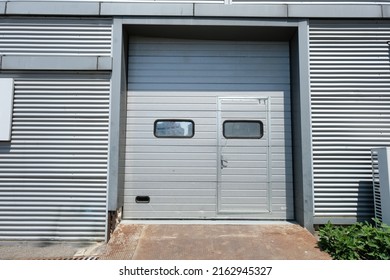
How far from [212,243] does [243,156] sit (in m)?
1.72

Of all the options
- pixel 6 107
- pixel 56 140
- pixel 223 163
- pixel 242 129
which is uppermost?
pixel 6 107

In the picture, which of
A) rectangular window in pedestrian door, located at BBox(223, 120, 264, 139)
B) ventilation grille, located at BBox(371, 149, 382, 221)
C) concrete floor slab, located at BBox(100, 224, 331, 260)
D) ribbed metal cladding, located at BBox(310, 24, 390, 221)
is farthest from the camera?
rectangular window in pedestrian door, located at BBox(223, 120, 264, 139)

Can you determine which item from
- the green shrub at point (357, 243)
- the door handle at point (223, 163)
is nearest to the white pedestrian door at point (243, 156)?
the door handle at point (223, 163)

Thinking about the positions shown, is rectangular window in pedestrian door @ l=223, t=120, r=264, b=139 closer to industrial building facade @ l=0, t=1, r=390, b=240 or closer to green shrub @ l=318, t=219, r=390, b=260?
industrial building facade @ l=0, t=1, r=390, b=240

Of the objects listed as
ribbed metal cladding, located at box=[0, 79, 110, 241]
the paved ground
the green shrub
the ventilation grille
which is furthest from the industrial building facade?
the green shrub

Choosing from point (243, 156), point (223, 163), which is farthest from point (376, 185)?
point (223, 163)

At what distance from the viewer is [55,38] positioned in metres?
4.82

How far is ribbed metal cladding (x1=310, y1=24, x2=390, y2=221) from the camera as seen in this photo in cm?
471

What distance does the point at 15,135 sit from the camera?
4648mm

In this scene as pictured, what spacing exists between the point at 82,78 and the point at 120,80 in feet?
2.06

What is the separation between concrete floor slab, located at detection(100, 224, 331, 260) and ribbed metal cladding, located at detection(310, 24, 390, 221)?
858mm

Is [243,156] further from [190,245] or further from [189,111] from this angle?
[190,245]

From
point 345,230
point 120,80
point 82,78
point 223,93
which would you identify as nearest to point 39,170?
point 82,78

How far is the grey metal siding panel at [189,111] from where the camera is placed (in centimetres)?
512
